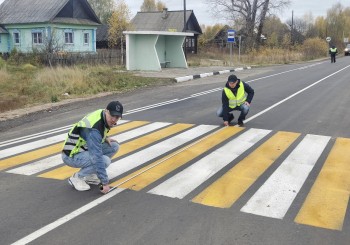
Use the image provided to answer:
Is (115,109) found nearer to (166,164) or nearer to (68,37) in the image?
(166,164)

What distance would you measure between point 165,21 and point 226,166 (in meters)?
55.9

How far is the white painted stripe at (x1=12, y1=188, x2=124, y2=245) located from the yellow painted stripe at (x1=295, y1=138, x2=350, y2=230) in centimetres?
224

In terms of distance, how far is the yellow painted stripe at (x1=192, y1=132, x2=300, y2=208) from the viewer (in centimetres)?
→ 502

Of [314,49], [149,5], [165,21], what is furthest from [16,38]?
[149,5]

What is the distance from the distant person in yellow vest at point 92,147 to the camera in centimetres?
487

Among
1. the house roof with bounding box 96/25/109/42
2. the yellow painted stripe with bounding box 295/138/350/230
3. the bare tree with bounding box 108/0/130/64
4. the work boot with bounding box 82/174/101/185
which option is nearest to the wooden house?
the bare tree with bounding box 108/0/130/64

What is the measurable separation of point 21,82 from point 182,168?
539 inches

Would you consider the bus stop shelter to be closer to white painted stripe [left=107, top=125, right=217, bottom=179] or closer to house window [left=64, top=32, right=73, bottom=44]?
white painted stripe [left=107, top=125, right=217, bottom=179]

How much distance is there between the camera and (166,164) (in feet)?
21.3

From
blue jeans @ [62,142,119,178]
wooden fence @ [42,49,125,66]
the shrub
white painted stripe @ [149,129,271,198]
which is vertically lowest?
white painted stripe @ [149,129,271,198]

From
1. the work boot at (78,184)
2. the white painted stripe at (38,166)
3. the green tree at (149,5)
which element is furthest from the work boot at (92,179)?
the green tree at (149,5)

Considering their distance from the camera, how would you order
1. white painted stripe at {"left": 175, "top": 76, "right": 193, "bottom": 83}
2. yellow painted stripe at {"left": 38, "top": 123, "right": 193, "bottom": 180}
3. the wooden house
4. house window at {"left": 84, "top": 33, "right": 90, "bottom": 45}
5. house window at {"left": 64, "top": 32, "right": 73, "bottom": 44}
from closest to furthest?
yellow painted stripe at {"left": 38, "top": 123, "right": 193, "bottom": 180}
white painted stripe at {"left": 175, "top": 76, "right": 193, "bottom": 83}
the wooden house
house window at {"left": 64, "top": 32, "right": 73, "bottom": 44}
house window at {"left": 84, "top": 33, "right": 90, "bottom": 45}

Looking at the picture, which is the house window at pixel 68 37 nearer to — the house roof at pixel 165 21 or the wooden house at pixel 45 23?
the wooden house at pixel 45 23

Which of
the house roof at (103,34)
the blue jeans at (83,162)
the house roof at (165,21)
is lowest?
the blue jeans at (83,162)
